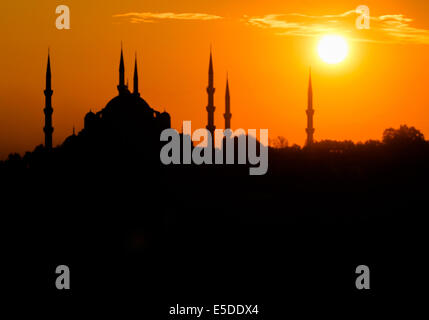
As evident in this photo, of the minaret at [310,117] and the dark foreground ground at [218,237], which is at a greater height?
the minaret at [310,117]

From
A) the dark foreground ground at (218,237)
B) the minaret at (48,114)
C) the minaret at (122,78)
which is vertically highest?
the minaret at (122,78)

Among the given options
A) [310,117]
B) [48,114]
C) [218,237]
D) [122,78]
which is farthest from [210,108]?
[218,237]

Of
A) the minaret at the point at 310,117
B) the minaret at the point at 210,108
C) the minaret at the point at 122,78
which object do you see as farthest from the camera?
the minaret at the point at 310,117

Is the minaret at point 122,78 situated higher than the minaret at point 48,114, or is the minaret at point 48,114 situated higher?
the minaret at point 122,78

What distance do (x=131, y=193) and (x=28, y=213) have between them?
4.37 meters

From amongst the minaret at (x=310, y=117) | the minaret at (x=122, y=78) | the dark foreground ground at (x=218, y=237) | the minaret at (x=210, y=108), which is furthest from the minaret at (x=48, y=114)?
the minaret at (x=310, y=117)

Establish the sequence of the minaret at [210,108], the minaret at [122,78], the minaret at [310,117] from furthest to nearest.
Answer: the minaret at [310,117], the minaret at [122,78], the minaret at [210,108]

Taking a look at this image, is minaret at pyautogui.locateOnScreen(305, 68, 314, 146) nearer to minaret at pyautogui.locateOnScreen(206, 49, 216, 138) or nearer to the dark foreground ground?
minaret at pyautogui.locateOnScreen(206, 49, 216, 138)

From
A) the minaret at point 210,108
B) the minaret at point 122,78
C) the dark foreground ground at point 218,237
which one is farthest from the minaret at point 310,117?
the minaret at point 122,78

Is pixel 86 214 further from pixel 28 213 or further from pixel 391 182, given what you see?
pixel 391 182

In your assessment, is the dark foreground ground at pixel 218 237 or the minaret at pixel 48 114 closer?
the dark foreground ground at pixel 218 237

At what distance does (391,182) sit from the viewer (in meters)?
47.5

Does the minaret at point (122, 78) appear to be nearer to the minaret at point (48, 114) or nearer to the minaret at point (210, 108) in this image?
the minaret at point (48, 114)
